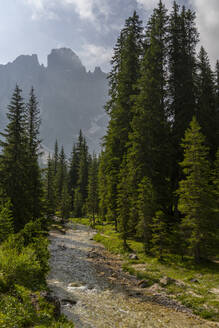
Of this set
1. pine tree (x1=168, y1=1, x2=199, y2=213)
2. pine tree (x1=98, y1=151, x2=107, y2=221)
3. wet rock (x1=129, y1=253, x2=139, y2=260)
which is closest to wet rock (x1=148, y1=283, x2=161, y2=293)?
wet rock (x1=129, y1=253, x2=139, y2=260)

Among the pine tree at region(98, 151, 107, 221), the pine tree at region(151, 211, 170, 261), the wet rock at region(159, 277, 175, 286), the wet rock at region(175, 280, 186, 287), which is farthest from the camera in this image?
the pine tree at region(98, 151, 107, 221)

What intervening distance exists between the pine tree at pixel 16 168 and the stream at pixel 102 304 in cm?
685

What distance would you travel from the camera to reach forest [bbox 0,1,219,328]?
17.3 meters

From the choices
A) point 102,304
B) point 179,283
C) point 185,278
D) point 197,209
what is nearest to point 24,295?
point 102,304

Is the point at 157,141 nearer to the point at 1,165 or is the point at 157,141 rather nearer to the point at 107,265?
the point at 107,265

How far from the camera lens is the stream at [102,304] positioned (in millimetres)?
10305

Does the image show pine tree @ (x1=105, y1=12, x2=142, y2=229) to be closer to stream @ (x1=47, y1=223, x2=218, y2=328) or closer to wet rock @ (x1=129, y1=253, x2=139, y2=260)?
wet rock @ (x1=129, y1=253, x2=139, y2=260)

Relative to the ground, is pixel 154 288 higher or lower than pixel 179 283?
lower

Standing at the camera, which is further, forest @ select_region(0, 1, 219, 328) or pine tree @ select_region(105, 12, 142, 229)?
pine tree @ select_region(105, 12, 142, 229)

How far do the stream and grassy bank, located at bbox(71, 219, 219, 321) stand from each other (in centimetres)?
112

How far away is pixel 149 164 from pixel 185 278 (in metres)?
12.1

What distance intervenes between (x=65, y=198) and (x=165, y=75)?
37.9m

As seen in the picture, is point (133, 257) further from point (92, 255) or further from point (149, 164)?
point (149, 164)

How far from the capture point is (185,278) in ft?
50.5
